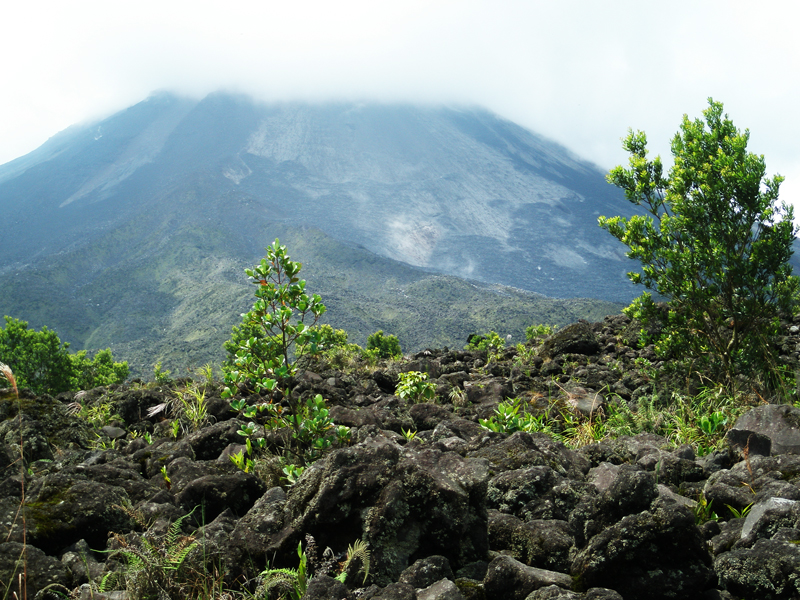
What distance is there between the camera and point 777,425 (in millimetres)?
4355

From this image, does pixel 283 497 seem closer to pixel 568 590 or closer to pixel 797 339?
pixel 568 590

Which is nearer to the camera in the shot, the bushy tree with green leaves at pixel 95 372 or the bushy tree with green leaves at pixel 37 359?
the bushy tree with green leaves at pixel 37 359

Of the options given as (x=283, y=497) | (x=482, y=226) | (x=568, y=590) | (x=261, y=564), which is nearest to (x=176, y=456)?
(x=283, y=497)

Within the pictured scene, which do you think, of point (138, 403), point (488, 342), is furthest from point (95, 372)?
point (138, 403)

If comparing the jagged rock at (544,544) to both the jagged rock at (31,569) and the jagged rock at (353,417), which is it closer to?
the jagged rock at (31,569)

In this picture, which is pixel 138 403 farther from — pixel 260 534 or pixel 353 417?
pixel 260 534

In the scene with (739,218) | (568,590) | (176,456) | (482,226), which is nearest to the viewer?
(568,590)

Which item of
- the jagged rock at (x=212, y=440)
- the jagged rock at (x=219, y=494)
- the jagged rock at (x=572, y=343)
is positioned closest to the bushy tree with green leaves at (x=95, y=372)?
the jagged rock at (x=572, y=343)

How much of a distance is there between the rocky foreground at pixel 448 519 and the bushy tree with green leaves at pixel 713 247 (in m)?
3.29

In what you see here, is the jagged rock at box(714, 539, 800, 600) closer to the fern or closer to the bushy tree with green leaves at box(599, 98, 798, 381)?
the fern

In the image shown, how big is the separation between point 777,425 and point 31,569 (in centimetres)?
503

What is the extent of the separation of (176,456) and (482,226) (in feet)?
584

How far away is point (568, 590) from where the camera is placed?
7.81 ft

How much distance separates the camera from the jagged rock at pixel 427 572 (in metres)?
2.53
